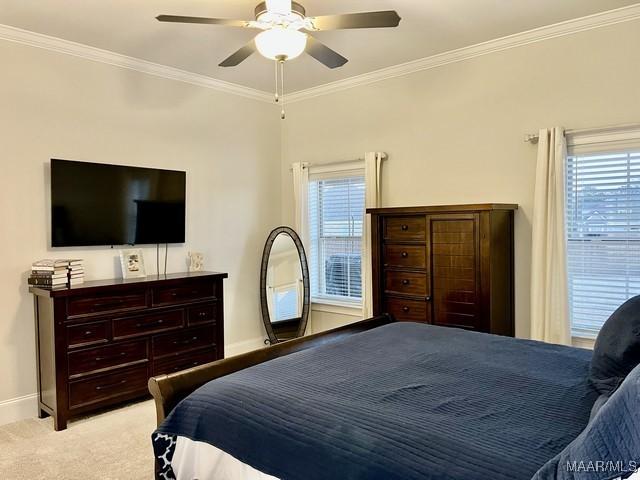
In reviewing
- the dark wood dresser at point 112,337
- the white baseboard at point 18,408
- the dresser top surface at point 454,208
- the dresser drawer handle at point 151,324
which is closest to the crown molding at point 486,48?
the dresser top surface at point 454,208

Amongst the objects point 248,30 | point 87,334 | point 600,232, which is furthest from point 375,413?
point 248,30

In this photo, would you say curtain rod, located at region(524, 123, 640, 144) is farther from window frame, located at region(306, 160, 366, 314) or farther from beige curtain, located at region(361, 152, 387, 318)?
window frame, located at region(306, 160, 366, 314)

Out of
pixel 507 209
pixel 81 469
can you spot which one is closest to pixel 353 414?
pixel 81 469

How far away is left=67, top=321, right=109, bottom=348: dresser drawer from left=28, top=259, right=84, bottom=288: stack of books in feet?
1.08

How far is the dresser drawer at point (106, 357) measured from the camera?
11.0 feet

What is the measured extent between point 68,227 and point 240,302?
1966mm

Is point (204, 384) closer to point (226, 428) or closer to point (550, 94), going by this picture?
point (226, 428)

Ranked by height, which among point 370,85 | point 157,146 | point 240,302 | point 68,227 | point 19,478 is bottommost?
point 19,478

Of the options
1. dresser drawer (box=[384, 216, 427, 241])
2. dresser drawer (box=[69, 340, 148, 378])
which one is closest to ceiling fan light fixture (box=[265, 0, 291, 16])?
dresser drawer (box=[384, 216, 427, 241])

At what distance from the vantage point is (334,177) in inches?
199

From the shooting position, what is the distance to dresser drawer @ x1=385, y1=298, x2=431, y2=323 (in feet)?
12.4

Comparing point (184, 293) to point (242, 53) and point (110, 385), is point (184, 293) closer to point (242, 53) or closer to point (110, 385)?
point (110, 385)

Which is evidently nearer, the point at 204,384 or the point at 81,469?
the point at 204,384

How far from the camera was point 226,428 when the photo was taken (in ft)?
5.68
